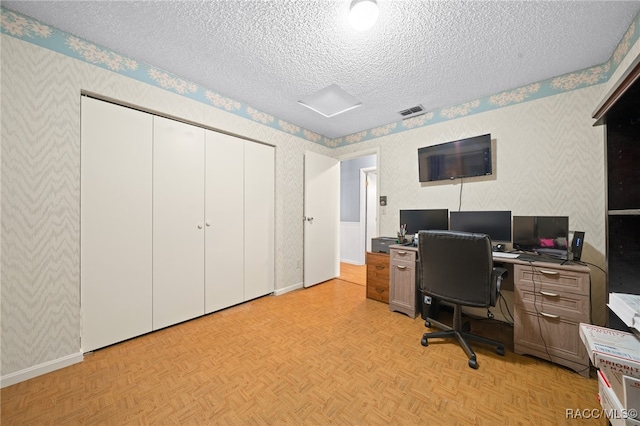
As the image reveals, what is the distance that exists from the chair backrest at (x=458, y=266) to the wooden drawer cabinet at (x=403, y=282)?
1.85ft

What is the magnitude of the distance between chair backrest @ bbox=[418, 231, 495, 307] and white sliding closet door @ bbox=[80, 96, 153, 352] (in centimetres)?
264

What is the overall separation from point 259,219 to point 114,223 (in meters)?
1.49

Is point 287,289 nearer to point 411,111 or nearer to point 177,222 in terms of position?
point 177,222

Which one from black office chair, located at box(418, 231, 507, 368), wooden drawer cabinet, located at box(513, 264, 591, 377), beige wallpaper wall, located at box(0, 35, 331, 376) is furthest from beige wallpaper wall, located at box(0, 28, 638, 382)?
black office chair, located at box(418, 231, 507, 368)

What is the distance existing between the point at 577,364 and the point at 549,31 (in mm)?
2513

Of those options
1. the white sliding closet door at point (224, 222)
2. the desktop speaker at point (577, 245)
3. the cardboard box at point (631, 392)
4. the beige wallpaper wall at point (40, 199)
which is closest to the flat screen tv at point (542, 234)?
the desktop speaker at point (577, 245)

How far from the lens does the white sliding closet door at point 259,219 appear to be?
118 inches

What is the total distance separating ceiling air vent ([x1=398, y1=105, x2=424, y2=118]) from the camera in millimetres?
2991

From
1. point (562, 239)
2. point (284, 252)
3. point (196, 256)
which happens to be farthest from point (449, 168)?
point (196, 256)

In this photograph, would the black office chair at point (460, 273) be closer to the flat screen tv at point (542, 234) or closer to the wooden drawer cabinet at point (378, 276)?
the flat screen tv at point (542, 234)

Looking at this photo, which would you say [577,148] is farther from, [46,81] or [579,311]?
[46,81]

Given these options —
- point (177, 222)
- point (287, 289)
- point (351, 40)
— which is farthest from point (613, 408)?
point (177, 222)

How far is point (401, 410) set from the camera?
137 centimetres

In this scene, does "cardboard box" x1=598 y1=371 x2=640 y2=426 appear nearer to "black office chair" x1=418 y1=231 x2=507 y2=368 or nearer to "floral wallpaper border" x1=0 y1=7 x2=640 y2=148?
"black office chair" x1=418 y1=231 x2=507 y2=368
